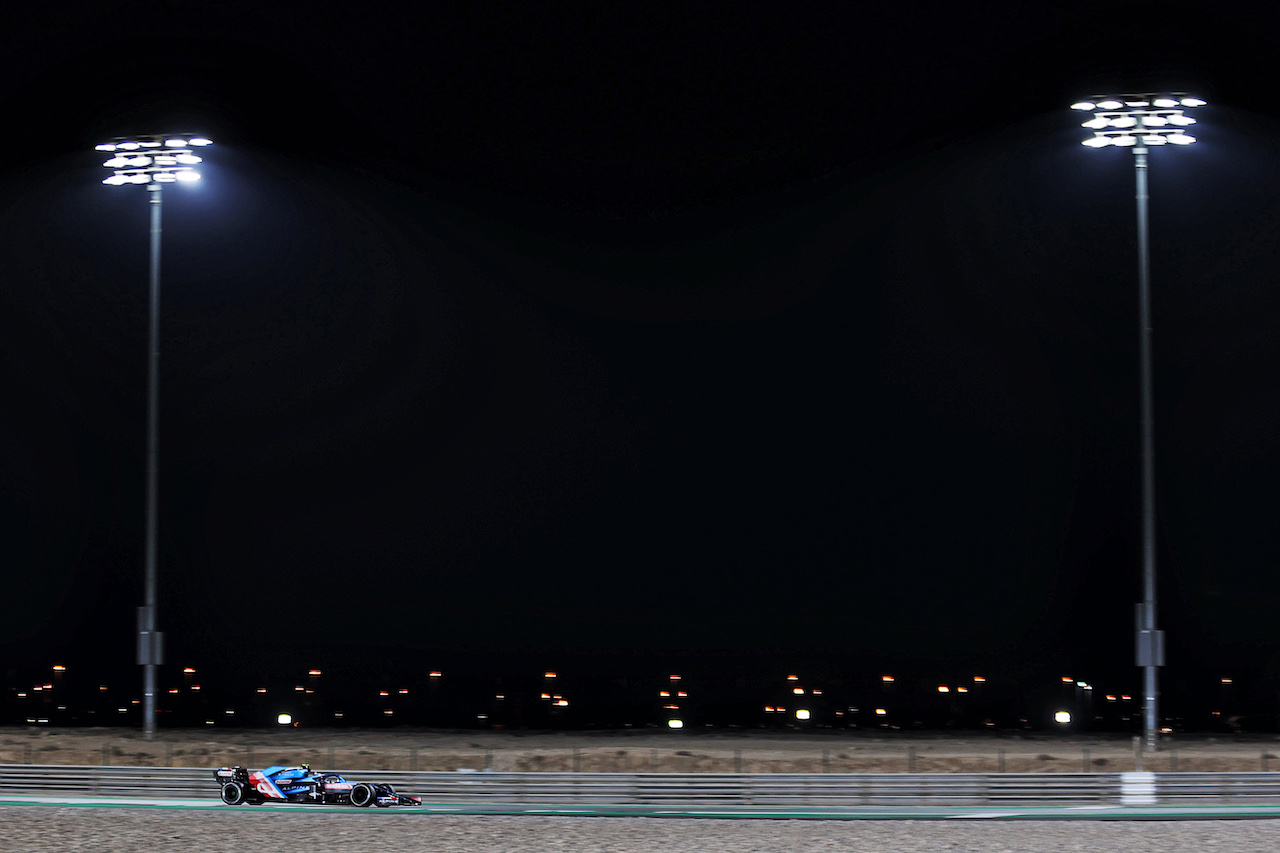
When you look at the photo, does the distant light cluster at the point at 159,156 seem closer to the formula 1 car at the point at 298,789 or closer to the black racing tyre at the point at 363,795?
the formula 1 car at the point at 298,789

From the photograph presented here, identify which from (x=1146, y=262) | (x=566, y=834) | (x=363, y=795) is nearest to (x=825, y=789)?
(x=566, y=834)

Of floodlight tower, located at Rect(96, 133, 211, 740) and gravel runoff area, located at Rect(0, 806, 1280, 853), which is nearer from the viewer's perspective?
gravel runoff area, located at Rect(0, 806, 1280, 853)

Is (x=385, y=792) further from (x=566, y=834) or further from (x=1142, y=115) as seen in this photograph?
(x=1142, y=115)

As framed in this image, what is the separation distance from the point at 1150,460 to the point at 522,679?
43309 mm

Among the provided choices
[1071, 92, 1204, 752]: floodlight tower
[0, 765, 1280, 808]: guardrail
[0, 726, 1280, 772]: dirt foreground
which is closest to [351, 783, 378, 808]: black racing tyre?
[0, 765, 1280, 808]: guardrail

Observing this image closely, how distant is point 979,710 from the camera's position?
2248 inches

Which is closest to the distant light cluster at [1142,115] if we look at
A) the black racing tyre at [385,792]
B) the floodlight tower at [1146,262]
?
the floodlight tower at [1146,262]

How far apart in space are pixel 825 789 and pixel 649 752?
10.7 ft

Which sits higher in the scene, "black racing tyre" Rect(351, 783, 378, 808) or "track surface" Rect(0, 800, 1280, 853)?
"black racing tyre" Rect(351, 783, 378, 808)

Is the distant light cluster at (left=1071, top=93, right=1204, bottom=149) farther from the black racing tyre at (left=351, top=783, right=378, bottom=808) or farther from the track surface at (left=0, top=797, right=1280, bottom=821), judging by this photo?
the black racing tyre at (left=351, top=783, right=378, bottom=808)

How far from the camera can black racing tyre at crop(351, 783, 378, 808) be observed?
14.6 m

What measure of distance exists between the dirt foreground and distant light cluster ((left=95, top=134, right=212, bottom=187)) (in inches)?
304

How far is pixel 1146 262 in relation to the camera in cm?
1875

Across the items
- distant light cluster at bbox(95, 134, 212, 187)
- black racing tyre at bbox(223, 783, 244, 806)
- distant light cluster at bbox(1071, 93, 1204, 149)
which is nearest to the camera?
black racing tyre at bbox(223, 783, 244, 806)
